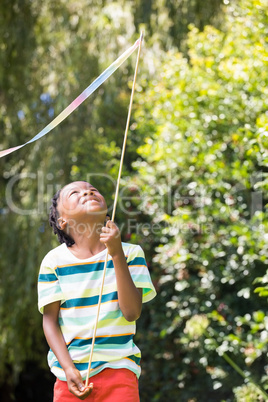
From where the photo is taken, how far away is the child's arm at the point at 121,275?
5.88ft

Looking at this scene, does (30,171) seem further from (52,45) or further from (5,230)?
(52,45)

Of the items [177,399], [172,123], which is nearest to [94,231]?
Result: [172,123]

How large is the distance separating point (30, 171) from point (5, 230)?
2.26 ft

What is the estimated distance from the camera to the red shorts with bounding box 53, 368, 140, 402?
5.83ft

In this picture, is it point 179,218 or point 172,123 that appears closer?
point 179,218

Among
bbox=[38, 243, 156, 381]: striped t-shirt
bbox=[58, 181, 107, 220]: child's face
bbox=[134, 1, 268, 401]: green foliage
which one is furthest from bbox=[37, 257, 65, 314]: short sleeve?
bbox=[134, 1, 268, 401]: green foliage

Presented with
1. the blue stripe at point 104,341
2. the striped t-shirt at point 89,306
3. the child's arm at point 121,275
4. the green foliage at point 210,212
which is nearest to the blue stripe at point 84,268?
the striped t-shirt at point 89,306

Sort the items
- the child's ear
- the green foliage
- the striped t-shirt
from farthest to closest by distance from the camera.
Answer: the green foliage → the child's ear → the striped t-shirt

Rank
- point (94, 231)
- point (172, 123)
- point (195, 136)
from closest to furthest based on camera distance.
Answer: point (94, 231) < point (195, 136) < point (172, 123)

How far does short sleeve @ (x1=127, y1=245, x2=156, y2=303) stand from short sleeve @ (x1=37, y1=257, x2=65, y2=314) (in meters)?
0.27

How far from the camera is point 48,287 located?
1906mm

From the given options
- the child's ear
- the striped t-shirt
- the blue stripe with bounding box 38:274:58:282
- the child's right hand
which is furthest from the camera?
the child's ear

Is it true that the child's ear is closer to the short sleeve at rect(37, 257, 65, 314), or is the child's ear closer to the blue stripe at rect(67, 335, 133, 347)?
the short sleeve at rect(37, 257, 65, 314)

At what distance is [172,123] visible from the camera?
4.37 m
